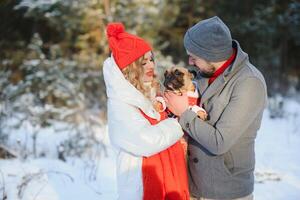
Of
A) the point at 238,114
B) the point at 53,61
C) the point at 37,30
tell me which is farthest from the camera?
the point at 37,30

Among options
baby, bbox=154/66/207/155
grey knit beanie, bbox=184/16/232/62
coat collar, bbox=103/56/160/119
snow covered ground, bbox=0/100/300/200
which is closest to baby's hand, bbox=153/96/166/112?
baby, bbox=154/66/207/155

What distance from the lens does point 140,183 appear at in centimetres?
295

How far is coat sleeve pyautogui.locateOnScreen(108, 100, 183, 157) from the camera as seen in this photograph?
9.18 ft

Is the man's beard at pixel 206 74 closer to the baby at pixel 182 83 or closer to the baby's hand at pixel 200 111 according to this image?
the baby at pixel 182 83

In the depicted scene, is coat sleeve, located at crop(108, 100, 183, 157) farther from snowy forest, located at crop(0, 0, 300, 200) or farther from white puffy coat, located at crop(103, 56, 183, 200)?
snowy forest, located at crop(0, 0, 300, 200)

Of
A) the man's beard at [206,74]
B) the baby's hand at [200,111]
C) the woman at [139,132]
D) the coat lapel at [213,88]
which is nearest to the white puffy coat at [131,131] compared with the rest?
the woman at [139,132]

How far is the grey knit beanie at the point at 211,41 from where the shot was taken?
9.34 ft

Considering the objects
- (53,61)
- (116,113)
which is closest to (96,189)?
(116,113)

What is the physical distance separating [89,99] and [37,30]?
4.69 m

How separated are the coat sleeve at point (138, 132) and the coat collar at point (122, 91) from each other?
0.12 feet

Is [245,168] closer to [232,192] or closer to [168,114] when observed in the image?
[232,192]

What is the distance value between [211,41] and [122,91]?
62cm

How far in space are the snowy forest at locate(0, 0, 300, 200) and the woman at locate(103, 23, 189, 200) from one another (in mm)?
2442

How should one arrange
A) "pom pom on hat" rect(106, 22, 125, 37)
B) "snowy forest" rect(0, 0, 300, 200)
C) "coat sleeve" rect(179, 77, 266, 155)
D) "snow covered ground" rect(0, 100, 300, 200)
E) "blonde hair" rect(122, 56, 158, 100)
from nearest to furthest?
"coat sleeve" rect(179, 77, 266, 155) < "blonde hair" rect(122, 56, 158, 100) < "pom pom on hat" rect(106, 22, 125, 37) < "snow covered ground" rect(0, 100, 300, 200) < "snowy forest" rect(0, 0, 300, 200)
